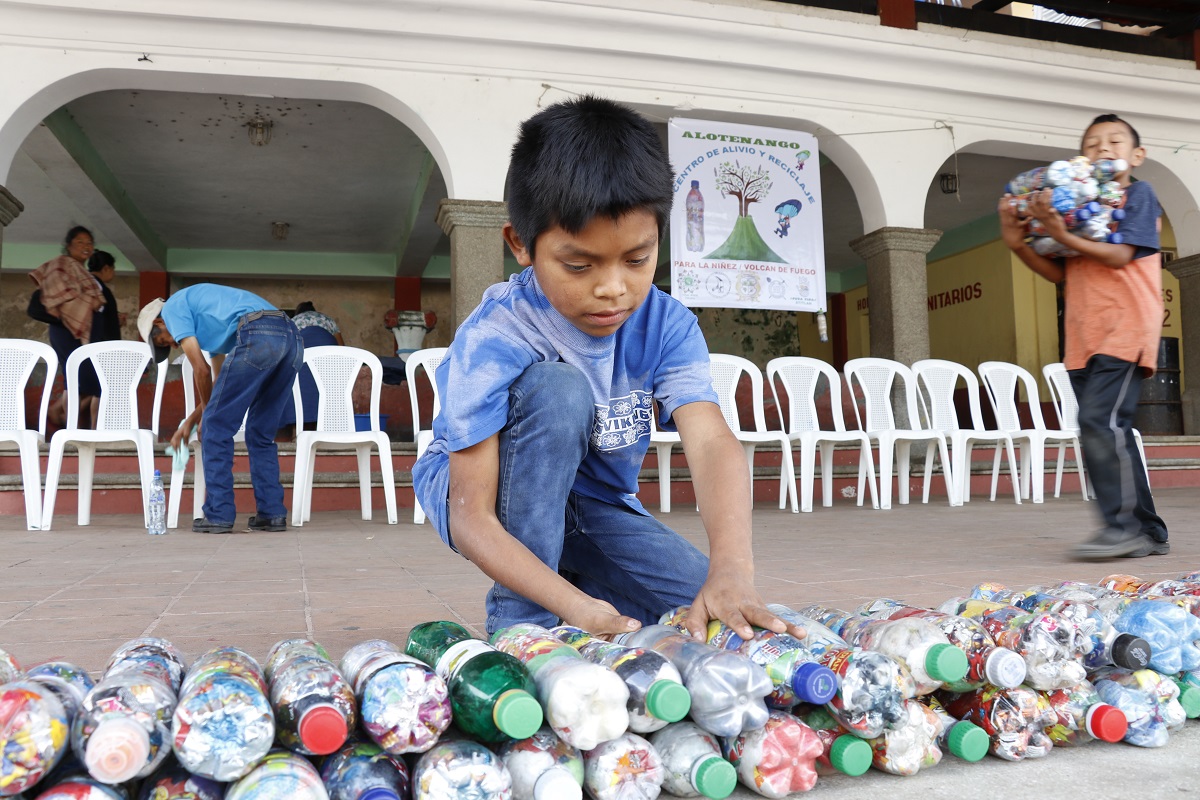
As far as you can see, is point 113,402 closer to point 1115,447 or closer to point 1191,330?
point 1115,447

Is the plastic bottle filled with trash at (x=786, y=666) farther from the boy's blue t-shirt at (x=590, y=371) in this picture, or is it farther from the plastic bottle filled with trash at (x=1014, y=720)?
the boy's blue t-shirt at (x=590, y=371)

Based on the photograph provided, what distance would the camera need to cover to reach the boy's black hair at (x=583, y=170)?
1.30 metres

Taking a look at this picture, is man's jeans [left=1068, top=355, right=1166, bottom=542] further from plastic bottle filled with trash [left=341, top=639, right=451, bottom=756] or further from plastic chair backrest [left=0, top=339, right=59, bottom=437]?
plastic chair backrest [left=0, top=339, right=59, bottom=437]

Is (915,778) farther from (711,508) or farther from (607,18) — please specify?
(607,18)

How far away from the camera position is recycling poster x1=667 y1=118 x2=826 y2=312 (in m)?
6.88

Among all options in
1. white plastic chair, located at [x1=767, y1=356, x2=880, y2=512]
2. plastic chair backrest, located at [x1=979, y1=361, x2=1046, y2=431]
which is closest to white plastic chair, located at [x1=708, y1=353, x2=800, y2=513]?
white plastic chair, located at [x1=767, y1=356, x2=880, y2=512]

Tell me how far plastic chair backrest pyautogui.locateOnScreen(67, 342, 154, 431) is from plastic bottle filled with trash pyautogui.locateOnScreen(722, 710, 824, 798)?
4698mm

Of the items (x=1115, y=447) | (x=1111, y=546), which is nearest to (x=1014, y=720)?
(x=1111, y=546)

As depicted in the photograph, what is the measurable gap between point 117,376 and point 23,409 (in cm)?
47

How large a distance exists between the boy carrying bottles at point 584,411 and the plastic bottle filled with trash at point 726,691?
0.45 ft

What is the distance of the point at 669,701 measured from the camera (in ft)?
3.23

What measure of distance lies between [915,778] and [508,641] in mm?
534

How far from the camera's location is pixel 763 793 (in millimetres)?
1020

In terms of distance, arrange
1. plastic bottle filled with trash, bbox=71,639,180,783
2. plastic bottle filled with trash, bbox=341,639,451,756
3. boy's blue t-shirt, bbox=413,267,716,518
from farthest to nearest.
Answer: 1. boy's blue t-shirt, bbox=413,267,716,518
2. plastic bottle filled with trash, bbox=341,639,451,756
3. plastic bottle filled with trash, bbox=71,639,180,783
